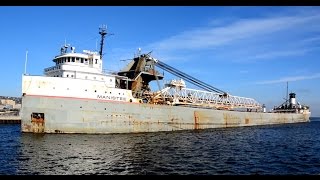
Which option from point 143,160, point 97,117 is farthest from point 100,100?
point 143,160

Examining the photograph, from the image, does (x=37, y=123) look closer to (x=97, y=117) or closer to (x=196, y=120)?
(x=97, y=117)

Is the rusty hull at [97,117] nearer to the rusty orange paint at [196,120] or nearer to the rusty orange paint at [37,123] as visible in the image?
the rusty orange paint at [37,123]

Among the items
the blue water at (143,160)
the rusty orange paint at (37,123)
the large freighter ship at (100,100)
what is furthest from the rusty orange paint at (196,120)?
the rusty orange paint at (37,123)

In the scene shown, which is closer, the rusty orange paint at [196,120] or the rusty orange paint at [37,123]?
the rusty orange paint at [37,123]

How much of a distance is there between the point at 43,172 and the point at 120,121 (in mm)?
21682

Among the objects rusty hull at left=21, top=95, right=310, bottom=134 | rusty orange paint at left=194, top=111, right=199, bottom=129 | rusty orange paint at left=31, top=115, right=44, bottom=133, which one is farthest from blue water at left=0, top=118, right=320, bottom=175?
rusty orange paint at left=194, top=111, right=199, bottom=129

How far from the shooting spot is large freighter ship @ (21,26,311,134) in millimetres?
34219

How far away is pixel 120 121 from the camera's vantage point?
3812 centimetres

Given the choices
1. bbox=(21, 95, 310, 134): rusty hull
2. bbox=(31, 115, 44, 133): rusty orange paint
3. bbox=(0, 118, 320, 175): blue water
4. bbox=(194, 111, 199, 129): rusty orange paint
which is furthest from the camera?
bbox=(194, 111, 199, 129): rusty orange paint

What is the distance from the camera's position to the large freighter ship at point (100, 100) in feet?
112

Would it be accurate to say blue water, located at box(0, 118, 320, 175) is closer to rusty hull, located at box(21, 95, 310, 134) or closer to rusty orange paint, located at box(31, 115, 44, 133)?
rusty orange paint, located at box(31, 115, 44, 133)

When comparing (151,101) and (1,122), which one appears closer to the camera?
(151,101)

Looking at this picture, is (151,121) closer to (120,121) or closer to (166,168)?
(120,121)
